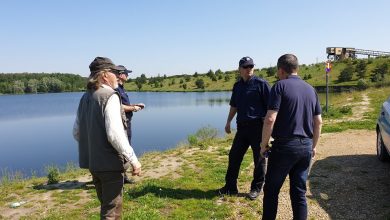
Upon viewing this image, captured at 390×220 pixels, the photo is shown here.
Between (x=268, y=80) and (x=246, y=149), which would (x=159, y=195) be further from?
(x=268, y=80)

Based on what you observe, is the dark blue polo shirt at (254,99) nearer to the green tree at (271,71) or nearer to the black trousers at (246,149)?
the black trousers at (246,149)

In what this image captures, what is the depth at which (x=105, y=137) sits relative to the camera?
3.60m

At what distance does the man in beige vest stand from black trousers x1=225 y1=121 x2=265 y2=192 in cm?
238

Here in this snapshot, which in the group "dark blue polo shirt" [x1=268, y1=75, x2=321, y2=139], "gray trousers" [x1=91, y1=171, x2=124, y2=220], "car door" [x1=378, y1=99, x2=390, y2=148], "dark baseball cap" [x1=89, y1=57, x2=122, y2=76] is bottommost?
"gray trousers" [x1=91, y1=171, x2=124, y2=220]

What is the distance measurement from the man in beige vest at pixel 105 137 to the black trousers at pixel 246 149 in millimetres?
2380

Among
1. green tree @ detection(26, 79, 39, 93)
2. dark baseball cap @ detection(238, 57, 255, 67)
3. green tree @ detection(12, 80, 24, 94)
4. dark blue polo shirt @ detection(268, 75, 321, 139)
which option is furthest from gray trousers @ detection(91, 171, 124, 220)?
green tree @ detection(12, 80, 24, 94)

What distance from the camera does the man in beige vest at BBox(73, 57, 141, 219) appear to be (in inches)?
139

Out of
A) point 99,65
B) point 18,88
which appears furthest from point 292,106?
point 18,88

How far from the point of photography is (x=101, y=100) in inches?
139

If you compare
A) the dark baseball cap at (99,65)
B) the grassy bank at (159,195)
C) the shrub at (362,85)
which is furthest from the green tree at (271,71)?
the dark baseball cap at (99,65)

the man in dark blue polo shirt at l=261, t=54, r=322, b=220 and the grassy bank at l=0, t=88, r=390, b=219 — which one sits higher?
the man in dark blue polo shirt at l=261, t=54, r=322, b=220

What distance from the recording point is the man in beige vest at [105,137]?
3529 mm

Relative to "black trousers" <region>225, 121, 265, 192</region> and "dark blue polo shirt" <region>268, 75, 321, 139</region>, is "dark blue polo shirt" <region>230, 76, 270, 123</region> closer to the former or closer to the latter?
"black trousers" <region>225, 121, 265, 192</region>

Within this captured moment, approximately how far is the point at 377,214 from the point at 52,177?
6245 millimetres
